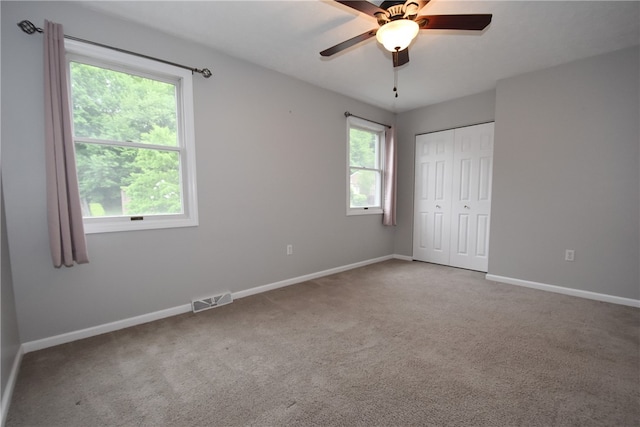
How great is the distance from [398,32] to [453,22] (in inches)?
14.2

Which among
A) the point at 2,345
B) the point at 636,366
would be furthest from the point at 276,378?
the point at 636,366

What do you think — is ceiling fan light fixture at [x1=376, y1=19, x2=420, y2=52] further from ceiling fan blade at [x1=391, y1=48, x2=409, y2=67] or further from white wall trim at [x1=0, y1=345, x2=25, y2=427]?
white wall trim at [x1=0, y1=345, x2=25, y2=427]

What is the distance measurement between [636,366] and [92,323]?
13.0 feet

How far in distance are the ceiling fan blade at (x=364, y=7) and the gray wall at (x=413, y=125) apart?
113 inches

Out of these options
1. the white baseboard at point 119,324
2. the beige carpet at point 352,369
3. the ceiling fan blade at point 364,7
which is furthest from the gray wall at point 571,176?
the white baseboard at point 119,324

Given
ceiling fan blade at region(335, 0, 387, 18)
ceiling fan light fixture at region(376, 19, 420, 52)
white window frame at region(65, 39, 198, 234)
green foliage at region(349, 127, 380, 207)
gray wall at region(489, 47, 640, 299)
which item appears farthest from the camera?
green foliage at region(349, 127, 380, 207)

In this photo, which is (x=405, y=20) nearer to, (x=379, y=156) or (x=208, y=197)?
(x=208, y=197)

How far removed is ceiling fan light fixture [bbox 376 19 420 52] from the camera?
1790 millimetres

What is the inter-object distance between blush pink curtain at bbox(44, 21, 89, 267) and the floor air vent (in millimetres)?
1086

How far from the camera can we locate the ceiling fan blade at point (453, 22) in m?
1.73

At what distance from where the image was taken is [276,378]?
5.65ft

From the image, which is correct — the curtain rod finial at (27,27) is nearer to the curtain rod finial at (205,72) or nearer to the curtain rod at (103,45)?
the curtain rod at (103,45)

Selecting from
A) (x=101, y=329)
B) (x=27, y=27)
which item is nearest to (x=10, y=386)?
(x=101, y=329)

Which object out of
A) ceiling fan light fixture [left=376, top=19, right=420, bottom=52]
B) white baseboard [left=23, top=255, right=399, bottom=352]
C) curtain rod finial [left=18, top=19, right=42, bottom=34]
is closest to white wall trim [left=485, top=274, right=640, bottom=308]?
white baseboard [left=23, top=255, right=399, bottom=352]
